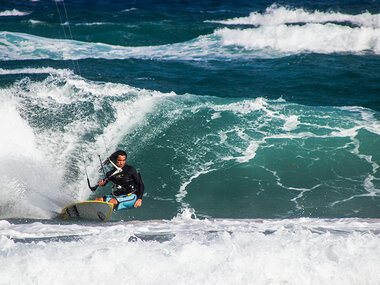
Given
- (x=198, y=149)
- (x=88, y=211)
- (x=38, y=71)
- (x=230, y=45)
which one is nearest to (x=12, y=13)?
(x=38, y=71)

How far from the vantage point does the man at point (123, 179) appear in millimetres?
7262

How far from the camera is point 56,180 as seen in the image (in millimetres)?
8859

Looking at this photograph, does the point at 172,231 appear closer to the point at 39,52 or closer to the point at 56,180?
the point at 56,180

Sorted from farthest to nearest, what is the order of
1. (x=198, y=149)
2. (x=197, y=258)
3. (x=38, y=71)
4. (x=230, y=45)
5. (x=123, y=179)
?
(x=230, y=45)
(x=38, y=71)
(x=198, y=149)
(x=123, y=179)
(x=197, y=258)

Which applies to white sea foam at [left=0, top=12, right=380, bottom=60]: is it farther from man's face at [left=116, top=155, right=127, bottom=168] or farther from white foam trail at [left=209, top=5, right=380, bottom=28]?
man's face at [left=116, top=155, right=127, bottom=168]

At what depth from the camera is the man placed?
23.8 ft

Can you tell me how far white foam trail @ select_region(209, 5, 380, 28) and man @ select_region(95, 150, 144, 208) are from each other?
2172cm

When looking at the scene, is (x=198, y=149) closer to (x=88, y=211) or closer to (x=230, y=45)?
(x=88, y=211)

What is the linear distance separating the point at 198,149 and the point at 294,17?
21088 mm

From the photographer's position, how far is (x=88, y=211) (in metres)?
7.07

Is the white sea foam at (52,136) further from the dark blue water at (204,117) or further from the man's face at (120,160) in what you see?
the man's face at (120,160)

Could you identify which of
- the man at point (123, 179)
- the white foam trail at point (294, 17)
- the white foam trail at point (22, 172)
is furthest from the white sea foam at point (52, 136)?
the white foam trail at point (294, 17)

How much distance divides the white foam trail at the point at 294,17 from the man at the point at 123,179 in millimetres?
21718

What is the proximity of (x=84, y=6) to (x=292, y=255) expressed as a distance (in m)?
34.1
